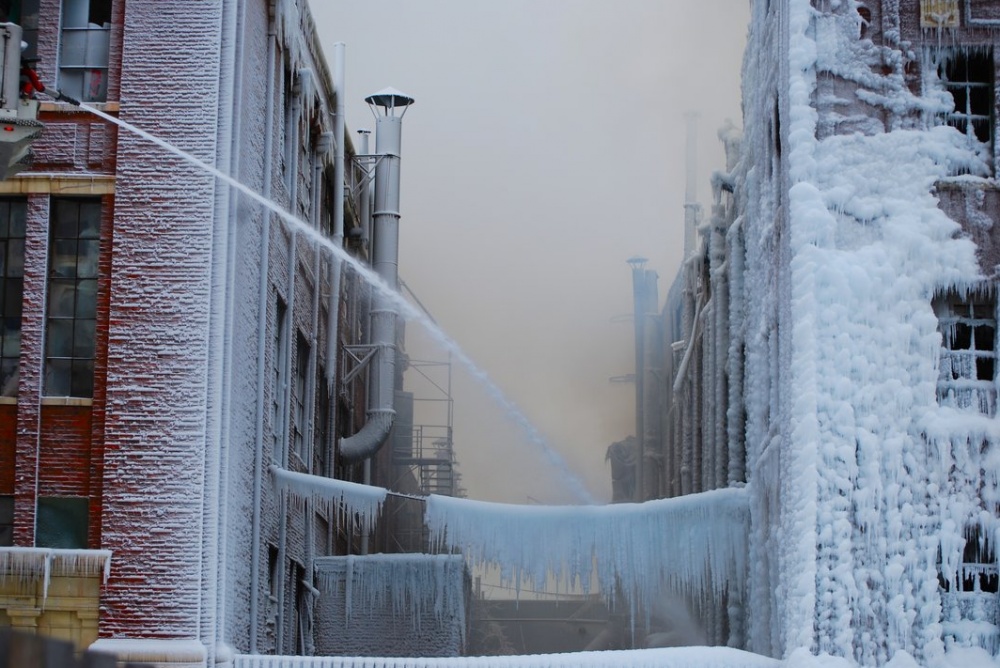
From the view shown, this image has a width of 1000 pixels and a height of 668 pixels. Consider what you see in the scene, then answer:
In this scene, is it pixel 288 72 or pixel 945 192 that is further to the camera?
pixel 288 72

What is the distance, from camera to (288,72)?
82.4 feet

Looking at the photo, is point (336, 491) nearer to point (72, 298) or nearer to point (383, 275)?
point (72, 298)

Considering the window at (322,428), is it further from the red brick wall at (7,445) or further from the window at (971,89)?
the window at (971,89)

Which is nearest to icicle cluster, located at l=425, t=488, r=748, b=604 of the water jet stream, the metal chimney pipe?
the water jet stream

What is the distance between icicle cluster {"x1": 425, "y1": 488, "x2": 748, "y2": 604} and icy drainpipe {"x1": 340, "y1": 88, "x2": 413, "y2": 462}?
7613mm

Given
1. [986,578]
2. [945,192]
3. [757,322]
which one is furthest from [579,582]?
[945,192]

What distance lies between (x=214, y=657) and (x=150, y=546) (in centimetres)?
153

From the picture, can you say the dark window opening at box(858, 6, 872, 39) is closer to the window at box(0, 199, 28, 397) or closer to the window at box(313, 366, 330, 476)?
the window at box(0, 199, 28, 397)

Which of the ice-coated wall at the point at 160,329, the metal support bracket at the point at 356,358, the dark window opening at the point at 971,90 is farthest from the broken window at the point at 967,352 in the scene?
the metal support bracket at the point at 356,358

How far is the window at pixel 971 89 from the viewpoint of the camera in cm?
2086

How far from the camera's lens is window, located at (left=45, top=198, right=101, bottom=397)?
67.1ft

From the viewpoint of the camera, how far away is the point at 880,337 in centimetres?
1969

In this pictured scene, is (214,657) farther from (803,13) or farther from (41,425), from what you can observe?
(803,13)

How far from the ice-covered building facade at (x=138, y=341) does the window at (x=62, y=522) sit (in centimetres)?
2
